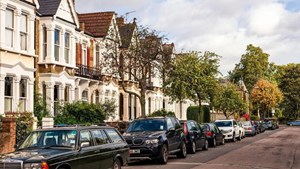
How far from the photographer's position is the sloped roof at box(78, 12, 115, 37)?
39444 millimetres

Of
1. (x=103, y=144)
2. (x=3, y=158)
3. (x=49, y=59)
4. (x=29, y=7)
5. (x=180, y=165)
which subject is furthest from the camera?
(x=49, y=59)

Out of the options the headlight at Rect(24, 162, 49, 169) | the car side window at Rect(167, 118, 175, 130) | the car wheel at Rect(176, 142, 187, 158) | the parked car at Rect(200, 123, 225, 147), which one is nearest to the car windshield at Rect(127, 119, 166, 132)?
the car side window at Rect(167, 118, 175, 130)

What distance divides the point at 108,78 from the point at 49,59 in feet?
31.6

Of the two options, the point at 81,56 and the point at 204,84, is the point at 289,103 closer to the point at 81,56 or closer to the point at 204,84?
the point at 204,84

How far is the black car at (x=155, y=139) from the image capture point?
62.2 ft

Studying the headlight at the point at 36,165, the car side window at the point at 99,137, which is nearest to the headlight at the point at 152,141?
the car side window at the point at 99,137

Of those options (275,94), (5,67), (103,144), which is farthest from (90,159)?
(275,94)

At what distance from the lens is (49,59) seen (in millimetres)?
29719

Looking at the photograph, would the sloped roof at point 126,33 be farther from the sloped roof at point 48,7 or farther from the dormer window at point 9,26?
the dormer window at point 9,26

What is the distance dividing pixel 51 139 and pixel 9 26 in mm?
14613

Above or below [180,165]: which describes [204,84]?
above

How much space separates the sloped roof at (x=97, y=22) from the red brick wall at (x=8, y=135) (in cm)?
1845

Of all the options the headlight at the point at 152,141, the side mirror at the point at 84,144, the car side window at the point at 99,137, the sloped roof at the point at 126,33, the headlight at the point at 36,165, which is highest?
the sloped roof at the point at 126,33

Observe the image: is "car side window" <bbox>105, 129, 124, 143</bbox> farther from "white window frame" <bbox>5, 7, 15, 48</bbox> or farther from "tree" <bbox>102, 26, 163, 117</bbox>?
"tree" <bbox>102, 26, 163, 117</bbox>
